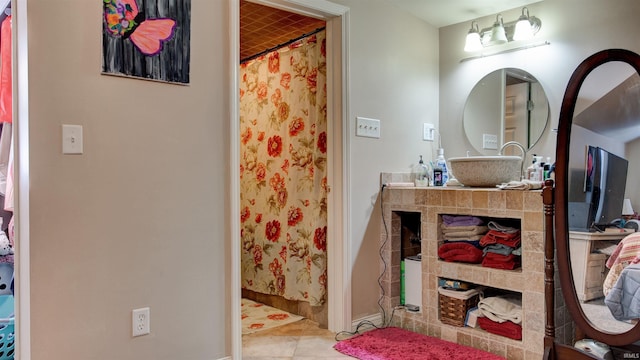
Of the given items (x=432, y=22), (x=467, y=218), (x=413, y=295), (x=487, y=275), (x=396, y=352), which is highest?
(x=432, y=22)

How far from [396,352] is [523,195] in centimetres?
105

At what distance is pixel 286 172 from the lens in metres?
3.12

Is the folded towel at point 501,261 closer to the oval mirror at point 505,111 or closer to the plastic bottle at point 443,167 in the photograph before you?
the plastic bottle at point 443,167

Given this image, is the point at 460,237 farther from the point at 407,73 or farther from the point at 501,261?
the point at 407,73

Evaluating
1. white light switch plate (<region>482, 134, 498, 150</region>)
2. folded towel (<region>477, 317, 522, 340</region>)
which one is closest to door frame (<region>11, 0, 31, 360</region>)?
folded towel (<region>477, 317, 522, 340</region>)

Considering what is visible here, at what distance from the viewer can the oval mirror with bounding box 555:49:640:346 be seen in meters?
1.81

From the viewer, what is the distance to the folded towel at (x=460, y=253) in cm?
245

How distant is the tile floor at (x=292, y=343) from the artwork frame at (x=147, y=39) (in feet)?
4.84

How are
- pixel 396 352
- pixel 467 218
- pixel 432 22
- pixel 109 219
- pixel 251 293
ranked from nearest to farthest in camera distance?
1. pixel 109 219
2. pixel 396 352
3. pixel 467 218
4. pixel 432 22
5. pixel 251 293

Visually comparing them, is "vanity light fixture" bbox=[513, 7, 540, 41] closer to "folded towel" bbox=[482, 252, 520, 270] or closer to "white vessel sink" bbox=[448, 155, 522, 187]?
"white vessel sink" bbox=[448, 155, 522, 187]

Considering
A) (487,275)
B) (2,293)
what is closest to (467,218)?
(487,275)

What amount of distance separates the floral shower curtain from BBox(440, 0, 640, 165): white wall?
105 centimetres

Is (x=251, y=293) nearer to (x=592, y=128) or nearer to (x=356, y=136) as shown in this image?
(x=356, y=136)

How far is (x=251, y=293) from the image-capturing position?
11.5ft
